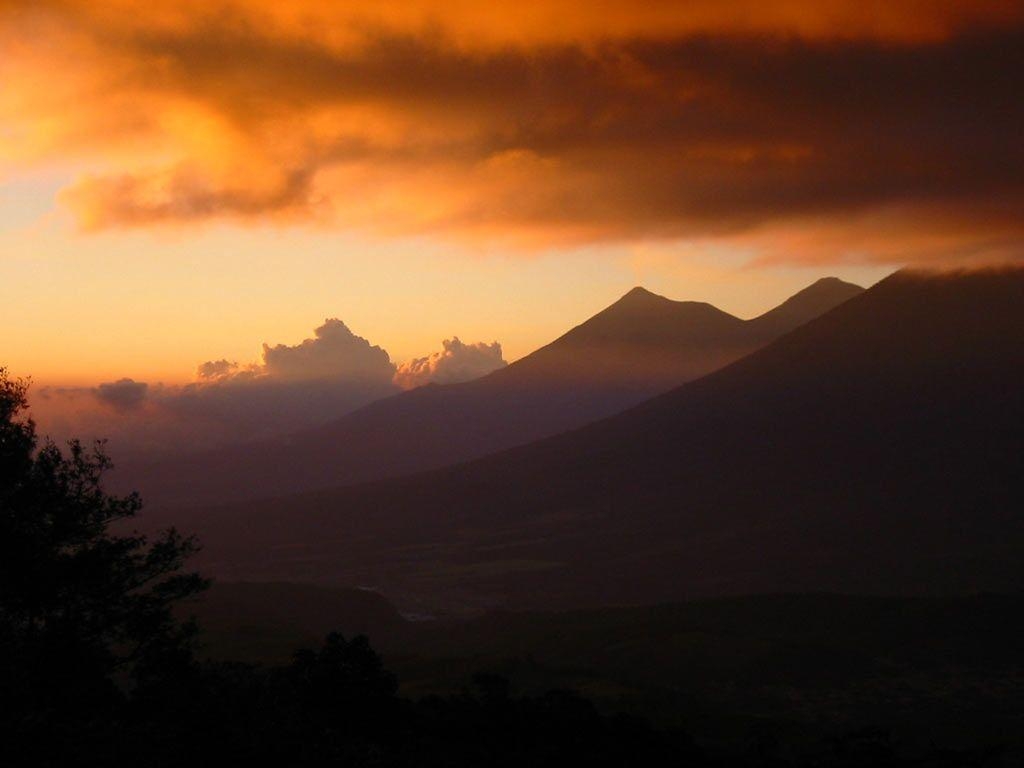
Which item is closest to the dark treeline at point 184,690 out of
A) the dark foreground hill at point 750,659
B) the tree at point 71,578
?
the tree at point 71,578

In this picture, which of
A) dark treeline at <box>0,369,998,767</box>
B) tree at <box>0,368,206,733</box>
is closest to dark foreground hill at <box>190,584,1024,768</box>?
dark treeline at <box>0,369,998,767</box>

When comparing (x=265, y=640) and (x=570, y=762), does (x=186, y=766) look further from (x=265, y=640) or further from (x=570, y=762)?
(x=265, y=640)

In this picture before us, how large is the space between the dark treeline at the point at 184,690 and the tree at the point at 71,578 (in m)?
0.03

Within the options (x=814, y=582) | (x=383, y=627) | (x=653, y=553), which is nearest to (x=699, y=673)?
(x=383, y=627)

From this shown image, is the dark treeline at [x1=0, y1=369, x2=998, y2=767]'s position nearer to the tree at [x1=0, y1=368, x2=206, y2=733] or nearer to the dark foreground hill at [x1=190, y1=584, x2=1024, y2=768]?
the tree at [x1=0, y1=368, x2=206, y2=733]

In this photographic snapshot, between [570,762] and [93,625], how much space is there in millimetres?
9412

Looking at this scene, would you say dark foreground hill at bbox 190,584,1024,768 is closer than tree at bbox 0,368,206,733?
No

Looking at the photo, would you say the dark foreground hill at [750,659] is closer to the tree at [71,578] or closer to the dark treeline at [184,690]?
Result: the dark treeline at [184,690]

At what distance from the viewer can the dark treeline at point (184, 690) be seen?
1650 centimetres

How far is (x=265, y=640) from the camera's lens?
101 m

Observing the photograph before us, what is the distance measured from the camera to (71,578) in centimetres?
2159

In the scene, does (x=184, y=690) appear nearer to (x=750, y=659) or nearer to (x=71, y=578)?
(x=71, y=578)

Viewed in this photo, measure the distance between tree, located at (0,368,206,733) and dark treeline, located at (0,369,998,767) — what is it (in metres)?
0.03

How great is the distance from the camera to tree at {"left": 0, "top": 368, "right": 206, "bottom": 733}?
20.3 m
